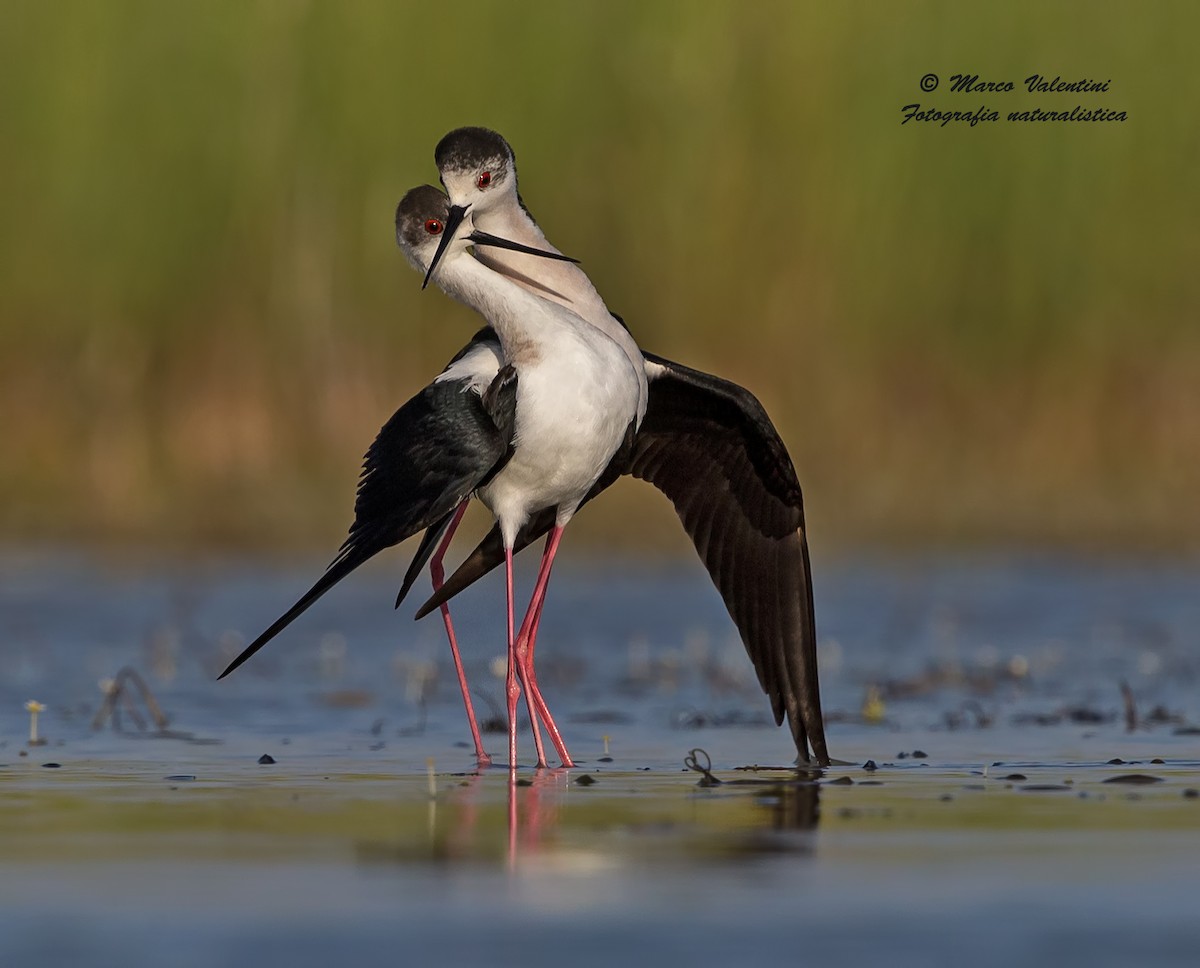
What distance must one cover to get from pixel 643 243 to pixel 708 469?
17.1 feet

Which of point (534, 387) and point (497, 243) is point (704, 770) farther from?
point (497, 243)

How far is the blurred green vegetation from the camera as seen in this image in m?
11.9

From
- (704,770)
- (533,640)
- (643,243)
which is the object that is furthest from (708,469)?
(643,243)

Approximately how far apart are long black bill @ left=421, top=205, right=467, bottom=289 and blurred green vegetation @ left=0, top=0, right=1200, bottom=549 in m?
4.75

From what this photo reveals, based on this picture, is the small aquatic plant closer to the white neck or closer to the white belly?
the white belly

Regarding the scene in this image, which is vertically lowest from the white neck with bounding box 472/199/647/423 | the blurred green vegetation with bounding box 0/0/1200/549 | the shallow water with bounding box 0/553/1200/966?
the shallow water with bounding box 0/553/1200/966

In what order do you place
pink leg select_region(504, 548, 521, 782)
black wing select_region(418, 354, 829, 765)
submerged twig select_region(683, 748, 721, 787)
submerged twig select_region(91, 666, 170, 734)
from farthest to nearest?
black wing select_region(418, 354, 829, 765), submerged twig select_region(91, 666, 170, 734), pink leg select_region(504, 548, 521, 782), submerged twig select_region(683, 748, 721, 787)

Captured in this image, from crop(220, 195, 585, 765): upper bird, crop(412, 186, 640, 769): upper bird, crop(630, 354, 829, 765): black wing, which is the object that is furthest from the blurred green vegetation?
crop(220, 195, 585, 765): upper bird

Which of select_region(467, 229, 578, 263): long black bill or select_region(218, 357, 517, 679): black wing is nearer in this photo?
select_region(218, 357, 517, 679): black wing

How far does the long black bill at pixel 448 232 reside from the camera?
689 centimetres

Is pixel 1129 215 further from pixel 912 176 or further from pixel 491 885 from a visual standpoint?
pixel 491 885

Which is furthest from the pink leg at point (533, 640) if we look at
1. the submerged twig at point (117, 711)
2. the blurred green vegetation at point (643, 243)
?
the blurred green vegetation at point (643, 243)

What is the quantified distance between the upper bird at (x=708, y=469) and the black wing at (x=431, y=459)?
0.44 metres

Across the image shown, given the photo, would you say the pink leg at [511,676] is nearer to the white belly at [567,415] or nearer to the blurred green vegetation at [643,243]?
the white belly at [567,415]
